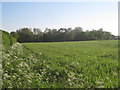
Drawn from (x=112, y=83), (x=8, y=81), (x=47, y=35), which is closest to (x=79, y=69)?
(x=112, y=83)

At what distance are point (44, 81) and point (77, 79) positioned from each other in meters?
1.09

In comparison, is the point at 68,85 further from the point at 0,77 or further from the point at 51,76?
the point at 0,77

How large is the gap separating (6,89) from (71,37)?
5912 centimetres

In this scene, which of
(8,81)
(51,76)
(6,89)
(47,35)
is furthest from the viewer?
(47,35)

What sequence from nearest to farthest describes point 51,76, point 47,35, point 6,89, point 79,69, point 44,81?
1. point 6,89
2. point 44,81
3. point 51,76
4. point 79,69
5. point 47,35

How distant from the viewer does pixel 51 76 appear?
5.64 metres

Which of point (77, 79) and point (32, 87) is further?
point (77, 79)

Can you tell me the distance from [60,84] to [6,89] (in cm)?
155

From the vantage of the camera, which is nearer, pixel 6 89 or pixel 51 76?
pixel 6 89

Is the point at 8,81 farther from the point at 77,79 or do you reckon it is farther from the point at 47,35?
the point at 47,35

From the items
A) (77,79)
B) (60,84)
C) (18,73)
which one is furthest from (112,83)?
(18,73)

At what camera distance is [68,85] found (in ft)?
16.0

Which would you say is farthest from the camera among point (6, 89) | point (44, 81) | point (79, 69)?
point (79, 69)

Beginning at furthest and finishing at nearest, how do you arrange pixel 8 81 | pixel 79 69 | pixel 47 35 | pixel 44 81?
pixel 47 35 → pixel 79 69 → pixel 44 81 → pixel 8 81
